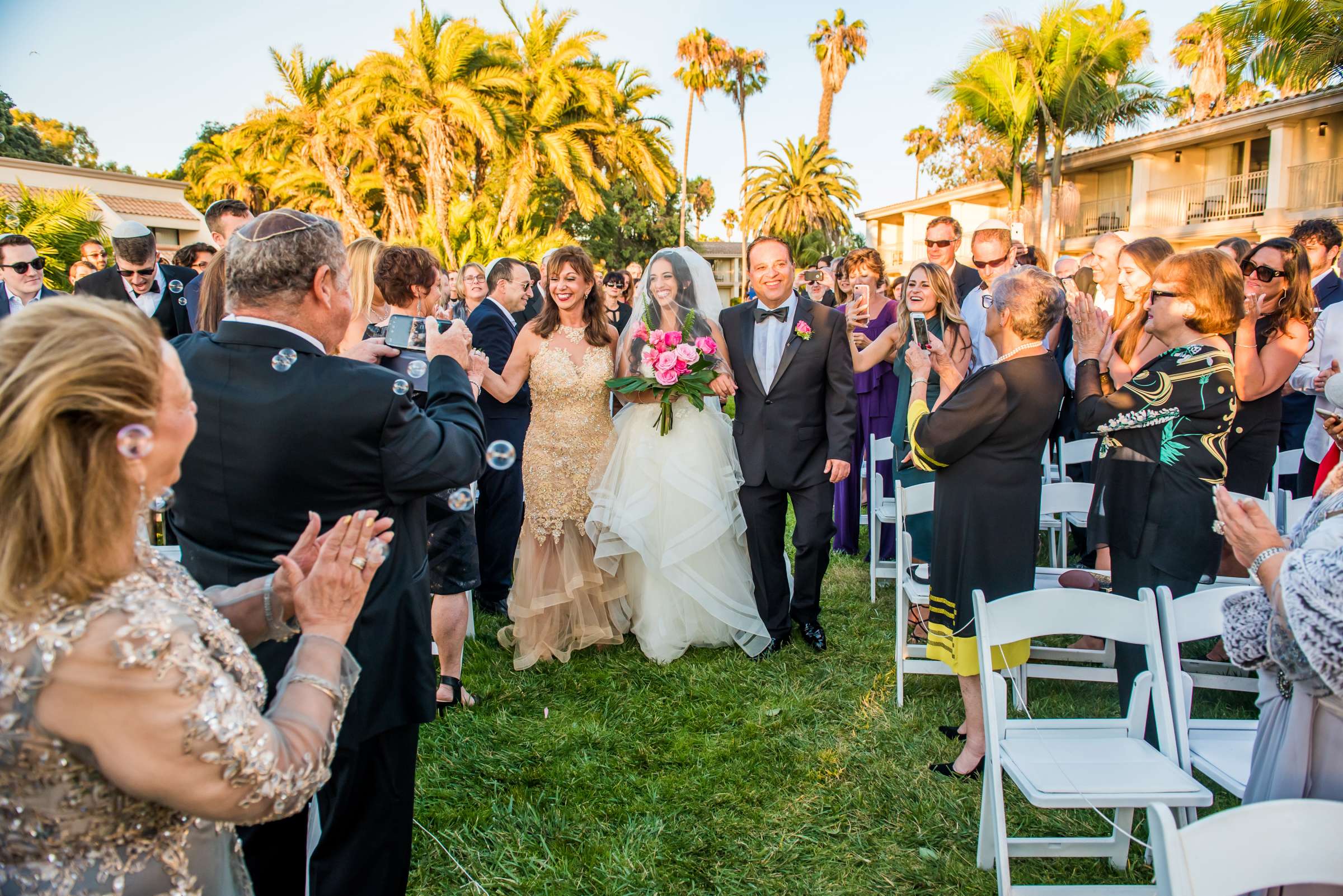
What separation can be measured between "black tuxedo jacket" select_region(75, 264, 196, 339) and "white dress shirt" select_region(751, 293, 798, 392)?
3.51 meters

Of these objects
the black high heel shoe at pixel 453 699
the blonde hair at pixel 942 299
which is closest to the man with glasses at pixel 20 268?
the black high heel shoe at pixel 453 699

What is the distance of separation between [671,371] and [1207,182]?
25449mm

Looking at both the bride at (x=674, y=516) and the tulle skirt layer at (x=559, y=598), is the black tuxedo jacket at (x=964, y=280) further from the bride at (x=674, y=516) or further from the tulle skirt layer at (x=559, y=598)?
the tulle skirt layer at (x=559, y=598)

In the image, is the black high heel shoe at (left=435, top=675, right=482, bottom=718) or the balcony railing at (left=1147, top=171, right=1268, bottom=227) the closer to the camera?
the black high heel shoe at (left=435, top=675, right=482, bottom=718)

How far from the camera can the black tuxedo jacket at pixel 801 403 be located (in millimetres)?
4992

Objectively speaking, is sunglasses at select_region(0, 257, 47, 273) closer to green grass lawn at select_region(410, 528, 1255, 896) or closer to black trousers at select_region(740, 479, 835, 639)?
green grass lawn at select_region(410, 528, 1255, 896)

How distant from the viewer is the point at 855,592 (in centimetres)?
629

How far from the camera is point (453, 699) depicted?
4.39 meters

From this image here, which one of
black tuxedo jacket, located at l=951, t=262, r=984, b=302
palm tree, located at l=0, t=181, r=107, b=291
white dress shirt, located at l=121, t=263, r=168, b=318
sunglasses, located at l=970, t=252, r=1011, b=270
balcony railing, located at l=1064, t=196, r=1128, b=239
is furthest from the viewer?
balcony railing, located at l=1064, t=196, r=1128, b=239

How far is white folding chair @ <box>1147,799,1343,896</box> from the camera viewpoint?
5.16ft

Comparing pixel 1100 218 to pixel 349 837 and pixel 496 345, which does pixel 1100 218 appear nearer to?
pixel 496 345

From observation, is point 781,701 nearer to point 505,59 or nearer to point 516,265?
point 516,265

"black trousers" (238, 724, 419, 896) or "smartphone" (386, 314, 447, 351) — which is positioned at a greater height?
"smartphone" (386, 314, 447, 351)

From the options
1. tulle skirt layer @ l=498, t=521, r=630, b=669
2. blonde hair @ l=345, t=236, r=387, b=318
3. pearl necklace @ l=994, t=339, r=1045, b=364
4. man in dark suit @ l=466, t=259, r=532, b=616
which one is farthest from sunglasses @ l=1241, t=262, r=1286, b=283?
blonde hair @ l=345, t=236, r=387, b=318
